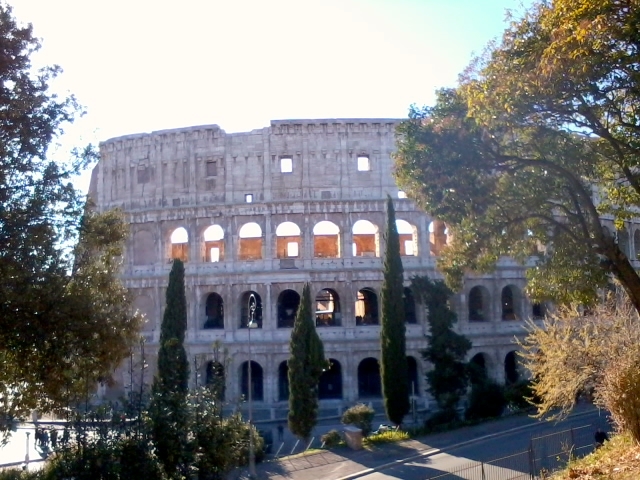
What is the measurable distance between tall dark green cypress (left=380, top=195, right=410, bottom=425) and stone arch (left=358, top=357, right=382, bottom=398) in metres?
7.18

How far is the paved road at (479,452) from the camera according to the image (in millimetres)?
17625

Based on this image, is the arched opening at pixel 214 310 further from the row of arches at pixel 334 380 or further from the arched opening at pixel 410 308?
the arched opening at pixel 410 308

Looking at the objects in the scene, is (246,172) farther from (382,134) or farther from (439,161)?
(439,161)

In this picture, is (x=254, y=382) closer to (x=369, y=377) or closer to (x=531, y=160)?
(x=369, y=377)

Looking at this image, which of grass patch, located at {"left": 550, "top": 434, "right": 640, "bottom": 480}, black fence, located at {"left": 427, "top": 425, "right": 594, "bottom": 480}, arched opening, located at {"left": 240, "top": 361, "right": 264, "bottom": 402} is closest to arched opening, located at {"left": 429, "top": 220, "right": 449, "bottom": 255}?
arched opening, located at {"left": 240, "top": 361, "right": 264, "bottom": 402}

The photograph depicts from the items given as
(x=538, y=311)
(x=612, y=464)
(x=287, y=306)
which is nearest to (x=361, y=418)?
(x=287, y=306)

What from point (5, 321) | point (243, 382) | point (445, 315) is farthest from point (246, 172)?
point (5, 321)

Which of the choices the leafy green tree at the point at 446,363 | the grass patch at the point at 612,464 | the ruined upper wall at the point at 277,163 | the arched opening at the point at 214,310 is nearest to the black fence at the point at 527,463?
the grass patch at the point at 612,464

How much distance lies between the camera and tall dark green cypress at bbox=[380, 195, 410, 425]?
23.5 metres

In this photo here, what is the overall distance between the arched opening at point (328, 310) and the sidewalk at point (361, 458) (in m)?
10.1

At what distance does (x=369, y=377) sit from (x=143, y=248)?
13.0 m

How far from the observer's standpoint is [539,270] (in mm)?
12594

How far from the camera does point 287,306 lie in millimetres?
33312

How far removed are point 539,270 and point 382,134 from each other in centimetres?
1972
